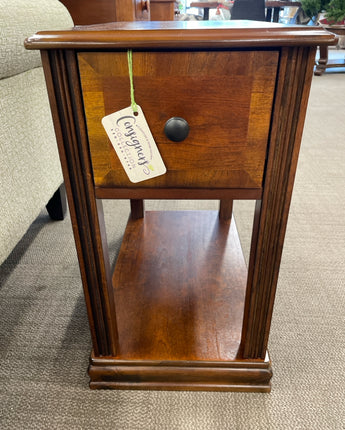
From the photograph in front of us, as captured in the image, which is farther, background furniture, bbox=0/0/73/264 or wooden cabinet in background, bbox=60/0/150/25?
wooden cabinet in background, bbox=60/0/150/25

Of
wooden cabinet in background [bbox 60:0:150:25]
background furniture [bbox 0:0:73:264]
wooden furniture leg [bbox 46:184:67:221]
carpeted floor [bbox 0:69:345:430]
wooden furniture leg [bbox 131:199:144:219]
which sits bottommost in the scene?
carpeted floor [bbox 0:69:345:430]

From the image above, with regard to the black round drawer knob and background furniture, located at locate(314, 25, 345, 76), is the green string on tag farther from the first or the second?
background furniture, located at locate(314, 25, 345, 76)

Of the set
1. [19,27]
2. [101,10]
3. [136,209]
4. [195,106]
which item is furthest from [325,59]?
[195,106]

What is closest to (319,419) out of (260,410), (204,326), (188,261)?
(260,410)

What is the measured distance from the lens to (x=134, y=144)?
1.47 feet

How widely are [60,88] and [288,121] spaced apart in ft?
0.89

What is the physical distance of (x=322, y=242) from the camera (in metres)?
1.04

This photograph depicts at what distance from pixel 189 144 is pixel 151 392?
1.45 ft

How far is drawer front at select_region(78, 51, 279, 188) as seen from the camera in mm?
408

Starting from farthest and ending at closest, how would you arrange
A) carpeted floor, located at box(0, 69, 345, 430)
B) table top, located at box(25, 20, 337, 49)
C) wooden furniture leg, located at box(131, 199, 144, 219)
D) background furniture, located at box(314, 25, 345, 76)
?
background furniture, located at box(314, 25, 345, 76), wooden furniture leg, located at box(131, 199, 144, 219), carpeted floor, located at box(0, 69, 345, 430), table top, located at box(25, 20, 337, 49)

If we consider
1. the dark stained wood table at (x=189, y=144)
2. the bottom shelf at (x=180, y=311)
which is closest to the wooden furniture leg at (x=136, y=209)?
the bottom shelf at (x=180, y=311)

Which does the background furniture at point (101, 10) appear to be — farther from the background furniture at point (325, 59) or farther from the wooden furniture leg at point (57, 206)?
the background furniture at point (325, 59)

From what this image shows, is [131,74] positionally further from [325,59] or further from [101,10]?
[325,59]

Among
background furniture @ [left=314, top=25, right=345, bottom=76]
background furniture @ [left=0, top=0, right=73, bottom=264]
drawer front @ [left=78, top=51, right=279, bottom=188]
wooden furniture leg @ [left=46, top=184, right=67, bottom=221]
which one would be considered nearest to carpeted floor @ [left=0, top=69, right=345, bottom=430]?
wooden furniture leg @ [left=46, top=184, right=67, bottom=221]
